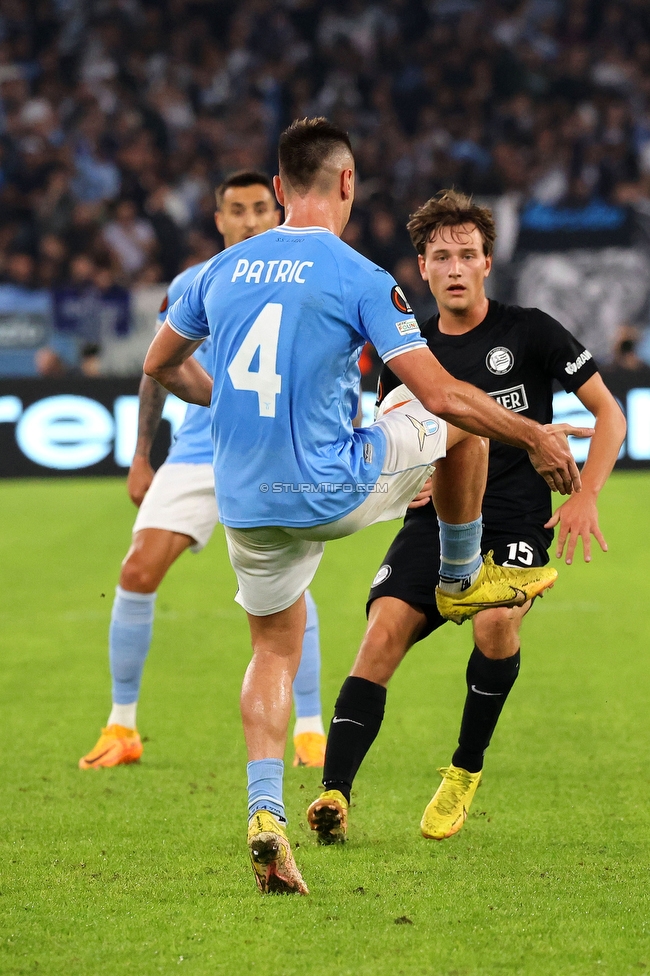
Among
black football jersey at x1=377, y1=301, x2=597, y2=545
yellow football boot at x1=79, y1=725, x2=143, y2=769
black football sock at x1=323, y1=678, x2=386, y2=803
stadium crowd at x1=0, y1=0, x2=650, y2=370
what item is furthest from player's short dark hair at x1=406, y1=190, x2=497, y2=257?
stadium crowd at x1=0, y1=0, x2=650, y2=370

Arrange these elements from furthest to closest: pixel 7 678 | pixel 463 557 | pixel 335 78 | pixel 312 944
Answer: pixel 335 78 < pixel 7 678 < pixel 463 557 < pixel 312 944

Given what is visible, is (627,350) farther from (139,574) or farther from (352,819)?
(352,819)

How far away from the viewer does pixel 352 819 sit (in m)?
3.84

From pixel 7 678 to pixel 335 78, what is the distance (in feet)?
42.8

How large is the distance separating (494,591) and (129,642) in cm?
175

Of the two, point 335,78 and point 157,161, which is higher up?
point 335,78

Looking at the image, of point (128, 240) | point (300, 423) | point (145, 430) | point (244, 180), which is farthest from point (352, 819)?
point (128, 240)

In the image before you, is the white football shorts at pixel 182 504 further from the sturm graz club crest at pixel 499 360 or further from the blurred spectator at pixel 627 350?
the blurred spectator at pixel 627 350

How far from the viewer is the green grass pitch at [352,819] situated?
2.70 metres

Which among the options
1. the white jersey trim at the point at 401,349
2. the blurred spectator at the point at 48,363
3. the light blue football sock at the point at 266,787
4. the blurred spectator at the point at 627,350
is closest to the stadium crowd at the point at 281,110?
the blurred spectator at the point at 627,350

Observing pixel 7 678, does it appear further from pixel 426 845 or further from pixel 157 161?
pixel 157 161

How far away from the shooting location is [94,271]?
14.2 meters

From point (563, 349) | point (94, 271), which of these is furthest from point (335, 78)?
point (563, 349)

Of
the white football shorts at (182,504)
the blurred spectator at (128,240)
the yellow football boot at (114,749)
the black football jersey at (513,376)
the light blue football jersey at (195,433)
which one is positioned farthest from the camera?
the blurred spectator at (128,240)
